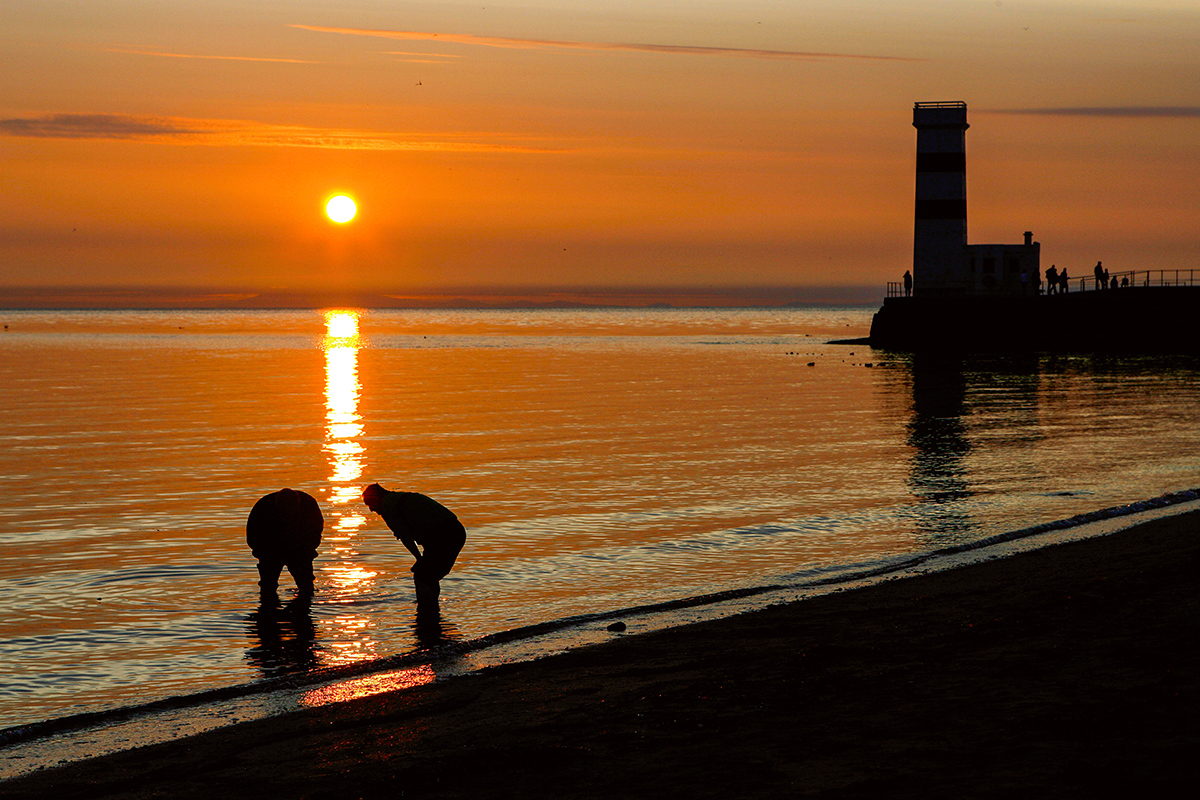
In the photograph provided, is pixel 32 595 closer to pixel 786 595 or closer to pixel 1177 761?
pixel 786 595

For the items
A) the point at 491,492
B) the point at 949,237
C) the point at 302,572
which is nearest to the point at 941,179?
the point at 949,237

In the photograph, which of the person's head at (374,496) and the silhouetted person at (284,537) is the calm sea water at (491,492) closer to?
the silhouetted person at (284,537)

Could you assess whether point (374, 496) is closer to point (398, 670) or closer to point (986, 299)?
point (398, 670)

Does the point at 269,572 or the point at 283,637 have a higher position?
the point at 269,572

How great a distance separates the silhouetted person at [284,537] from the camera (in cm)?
1252

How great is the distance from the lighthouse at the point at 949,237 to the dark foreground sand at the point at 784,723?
209ft

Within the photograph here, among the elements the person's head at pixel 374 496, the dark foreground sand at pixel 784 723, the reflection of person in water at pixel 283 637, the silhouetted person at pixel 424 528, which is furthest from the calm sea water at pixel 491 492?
the dark foreground sand at pixel 784 723

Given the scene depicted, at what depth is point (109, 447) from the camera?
1081 inches

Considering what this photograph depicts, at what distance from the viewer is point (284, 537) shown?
12.5m

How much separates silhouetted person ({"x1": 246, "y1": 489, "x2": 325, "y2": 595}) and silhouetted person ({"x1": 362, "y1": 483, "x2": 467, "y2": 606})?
127cm

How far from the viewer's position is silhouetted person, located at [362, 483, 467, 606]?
11.8 meters

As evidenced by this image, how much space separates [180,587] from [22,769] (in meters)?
5.63

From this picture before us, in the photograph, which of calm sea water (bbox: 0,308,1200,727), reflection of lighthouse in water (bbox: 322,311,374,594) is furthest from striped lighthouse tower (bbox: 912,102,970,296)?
reflection of lighthouse in water (bbox: 322,311,374,594)

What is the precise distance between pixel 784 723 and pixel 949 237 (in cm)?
6872
